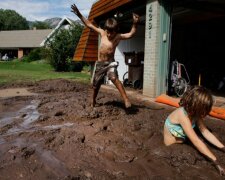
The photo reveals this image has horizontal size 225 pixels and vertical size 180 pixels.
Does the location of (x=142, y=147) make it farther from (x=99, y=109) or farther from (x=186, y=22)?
(x=186, y=22)

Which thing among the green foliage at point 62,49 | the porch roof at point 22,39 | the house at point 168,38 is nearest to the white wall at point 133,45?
the house at point 168,38

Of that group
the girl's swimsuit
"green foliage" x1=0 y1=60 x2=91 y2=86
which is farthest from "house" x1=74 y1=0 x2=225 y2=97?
the girl's swimsuit

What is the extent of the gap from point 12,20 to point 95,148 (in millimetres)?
117307

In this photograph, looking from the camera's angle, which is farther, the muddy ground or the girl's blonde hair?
the girl's blonde hair

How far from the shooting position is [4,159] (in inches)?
141

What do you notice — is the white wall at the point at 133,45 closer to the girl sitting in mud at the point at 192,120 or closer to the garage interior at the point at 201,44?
the garage interior at the point at 201,44

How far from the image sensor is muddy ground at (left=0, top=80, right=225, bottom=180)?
3.27 metres

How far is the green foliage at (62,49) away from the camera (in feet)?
90.5

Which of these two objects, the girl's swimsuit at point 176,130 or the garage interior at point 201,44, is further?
the garage interior at point 201,44

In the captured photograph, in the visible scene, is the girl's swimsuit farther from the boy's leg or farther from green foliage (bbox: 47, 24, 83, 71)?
green foliage (bbox: 47, 24, 83, 71)

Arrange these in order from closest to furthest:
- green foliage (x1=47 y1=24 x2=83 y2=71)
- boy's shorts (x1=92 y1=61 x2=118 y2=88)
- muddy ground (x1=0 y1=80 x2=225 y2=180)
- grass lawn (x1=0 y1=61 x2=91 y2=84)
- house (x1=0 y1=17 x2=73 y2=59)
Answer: muddy ground (x1=0 y1=80 x2=225 y2=180)
boy's shorts (x1=92 y1=61 x2=118 y2=88)
grass lawn (x1=0 y1=61 x2=91 y2=84)
green foliage (x1=47 y1=24 x2=83 y2=71)
house (x1=0 y1=17 x2=73 y2=59)

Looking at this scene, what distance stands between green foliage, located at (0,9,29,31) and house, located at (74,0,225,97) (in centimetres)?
9297

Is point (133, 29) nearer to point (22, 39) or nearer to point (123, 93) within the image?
point (123, 93)

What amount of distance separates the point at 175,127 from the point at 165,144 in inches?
12.8
